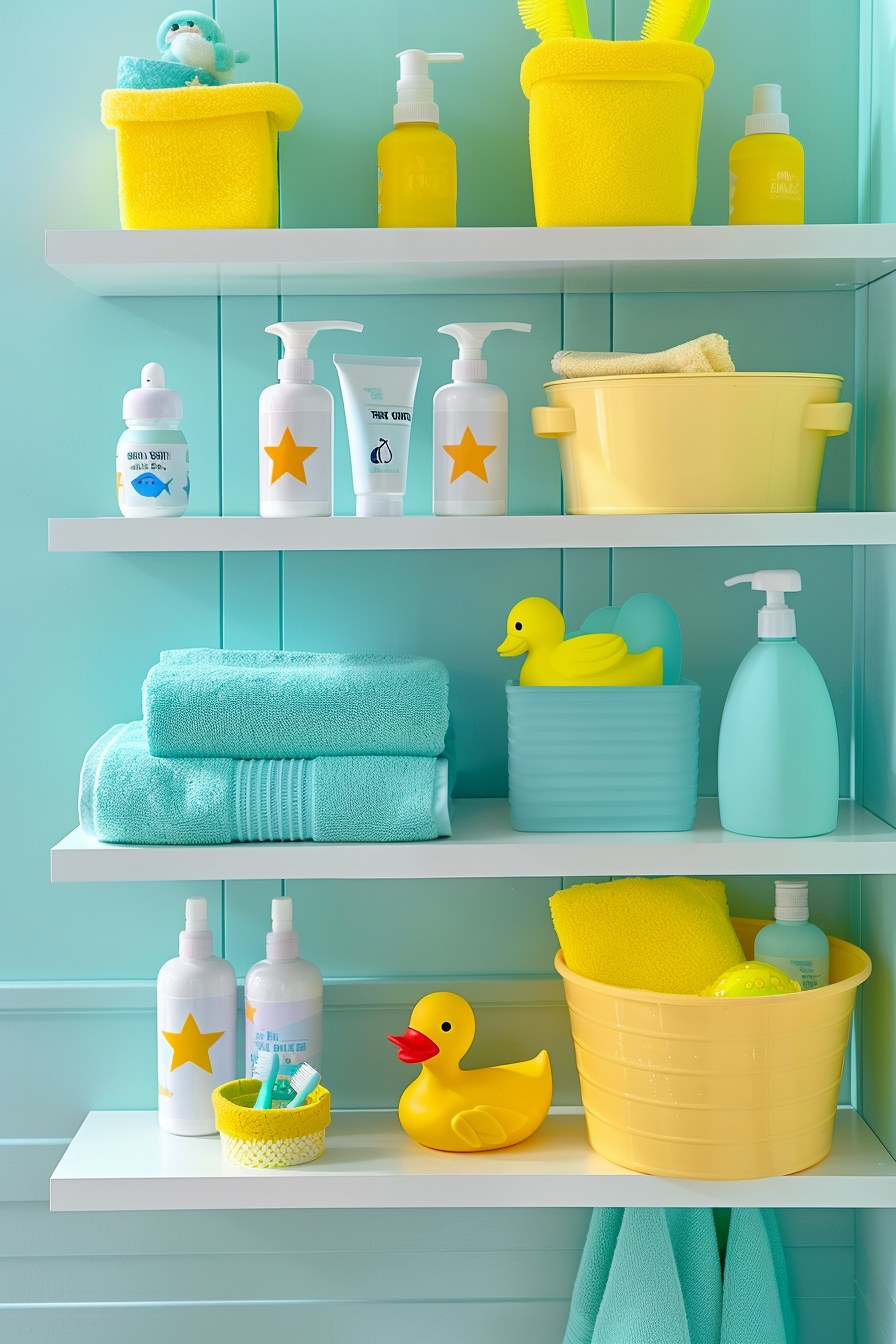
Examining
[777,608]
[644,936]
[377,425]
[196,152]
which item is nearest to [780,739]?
[777,608]

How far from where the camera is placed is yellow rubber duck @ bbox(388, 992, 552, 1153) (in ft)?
4.11

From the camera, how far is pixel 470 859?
1.17 meters

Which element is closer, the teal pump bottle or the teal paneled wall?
the teal pump bottle

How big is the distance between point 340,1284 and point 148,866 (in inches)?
20.3

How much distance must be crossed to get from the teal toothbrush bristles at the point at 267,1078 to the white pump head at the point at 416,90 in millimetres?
811

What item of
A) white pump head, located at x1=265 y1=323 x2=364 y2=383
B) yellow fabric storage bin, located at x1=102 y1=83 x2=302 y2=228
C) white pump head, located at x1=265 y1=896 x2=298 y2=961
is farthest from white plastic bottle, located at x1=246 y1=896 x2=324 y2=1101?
yellow fabric storage bin, located at x1=102 y1=83 x2=302 y2=228

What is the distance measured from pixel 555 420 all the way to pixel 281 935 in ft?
1.69

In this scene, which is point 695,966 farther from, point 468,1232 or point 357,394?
point 357,394

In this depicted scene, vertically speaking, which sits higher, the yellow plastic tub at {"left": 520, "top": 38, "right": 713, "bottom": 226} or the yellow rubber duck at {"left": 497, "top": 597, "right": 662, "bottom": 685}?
the yellow plastic tub at {"left": 520, "top": 38, "right": 713, "bottom": 226}

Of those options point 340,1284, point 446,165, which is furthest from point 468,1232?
point 446,165

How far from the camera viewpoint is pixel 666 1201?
1194 mm

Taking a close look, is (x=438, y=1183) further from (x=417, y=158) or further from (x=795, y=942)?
(x=417, y=158)

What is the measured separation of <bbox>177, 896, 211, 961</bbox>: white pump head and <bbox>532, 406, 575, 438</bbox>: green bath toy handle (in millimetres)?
515

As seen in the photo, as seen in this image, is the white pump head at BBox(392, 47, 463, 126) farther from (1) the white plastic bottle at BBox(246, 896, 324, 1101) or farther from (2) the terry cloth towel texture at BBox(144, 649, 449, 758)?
(1) the white plastic bottle at BBox(246, 896, 324, 1101)
